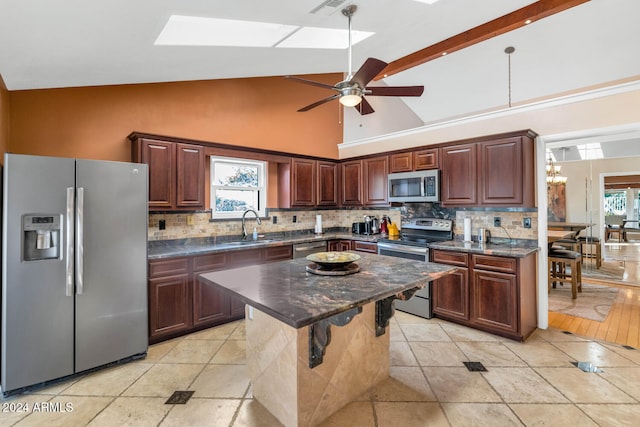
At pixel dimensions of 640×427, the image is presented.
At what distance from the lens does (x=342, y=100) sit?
8.05 feet

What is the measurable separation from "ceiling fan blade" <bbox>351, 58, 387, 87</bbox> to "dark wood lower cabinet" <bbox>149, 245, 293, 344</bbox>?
2.14 metres

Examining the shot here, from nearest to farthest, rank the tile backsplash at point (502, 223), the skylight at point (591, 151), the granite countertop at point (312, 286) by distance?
the granite countertop at point (312, 286) < the tile backsplash at point (502, 223) < the skylight at point (591, 151)

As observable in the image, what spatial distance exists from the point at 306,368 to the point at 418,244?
238 cm

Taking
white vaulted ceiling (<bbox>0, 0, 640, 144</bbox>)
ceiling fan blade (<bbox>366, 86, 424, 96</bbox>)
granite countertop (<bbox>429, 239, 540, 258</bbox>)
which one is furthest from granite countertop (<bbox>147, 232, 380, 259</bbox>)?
ceiling fan blade (<bbox>366, 86, 424, 96</bbox>)

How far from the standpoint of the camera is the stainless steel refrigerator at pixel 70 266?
2.16 m

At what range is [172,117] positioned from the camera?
358 cm

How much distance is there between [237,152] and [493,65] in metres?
3.52

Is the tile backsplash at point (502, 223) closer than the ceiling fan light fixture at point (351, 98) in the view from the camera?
No

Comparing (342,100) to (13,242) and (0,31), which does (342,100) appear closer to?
(0,31)

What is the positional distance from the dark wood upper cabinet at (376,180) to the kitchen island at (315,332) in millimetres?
2407

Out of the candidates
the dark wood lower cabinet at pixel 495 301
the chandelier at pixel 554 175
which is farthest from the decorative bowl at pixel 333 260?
the chandelier at pixel 554 175

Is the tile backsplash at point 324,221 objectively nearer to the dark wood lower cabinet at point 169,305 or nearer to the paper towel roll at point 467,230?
the paper towel roll at point 467,230

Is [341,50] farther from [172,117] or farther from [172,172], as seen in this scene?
[172,172]

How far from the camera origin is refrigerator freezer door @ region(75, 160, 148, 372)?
2410 millimetres
